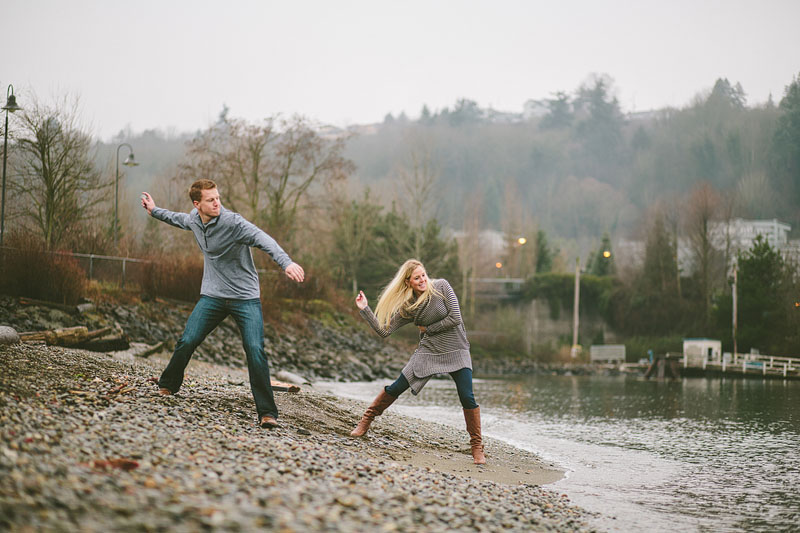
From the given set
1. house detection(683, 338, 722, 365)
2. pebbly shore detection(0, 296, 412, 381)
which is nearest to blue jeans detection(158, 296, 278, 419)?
pebbly shore detection(0, 296, 412, 381)

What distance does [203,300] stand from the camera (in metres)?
7.55

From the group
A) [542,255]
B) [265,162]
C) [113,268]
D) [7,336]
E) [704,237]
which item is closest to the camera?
[7,336]

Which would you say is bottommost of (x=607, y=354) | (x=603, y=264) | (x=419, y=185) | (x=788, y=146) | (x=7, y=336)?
(x=607, y=354)

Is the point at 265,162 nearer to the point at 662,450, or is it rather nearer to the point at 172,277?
the point at 172,277

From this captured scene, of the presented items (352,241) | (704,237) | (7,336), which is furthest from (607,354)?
(7,336)

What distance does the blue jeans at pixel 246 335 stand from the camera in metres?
7.42

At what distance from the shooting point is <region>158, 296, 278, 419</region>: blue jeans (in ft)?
24.3

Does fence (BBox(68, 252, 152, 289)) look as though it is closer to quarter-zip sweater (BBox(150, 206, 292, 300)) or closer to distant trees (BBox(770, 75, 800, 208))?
quarter-zip sweater (BBox(150, 206, 292, 300))

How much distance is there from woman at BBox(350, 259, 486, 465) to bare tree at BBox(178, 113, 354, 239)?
31.1 metres

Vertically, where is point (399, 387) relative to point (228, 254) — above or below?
below

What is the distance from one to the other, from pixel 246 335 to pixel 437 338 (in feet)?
6.77

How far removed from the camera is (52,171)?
2744 cm

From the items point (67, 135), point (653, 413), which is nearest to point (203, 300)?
point (653, 413)

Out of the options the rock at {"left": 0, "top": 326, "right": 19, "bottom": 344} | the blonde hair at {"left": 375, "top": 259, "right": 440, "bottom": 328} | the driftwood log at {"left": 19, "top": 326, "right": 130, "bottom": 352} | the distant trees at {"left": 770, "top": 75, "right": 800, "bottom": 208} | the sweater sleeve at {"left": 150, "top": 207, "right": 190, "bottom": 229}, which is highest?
the distant trees at {"left": 770, "top": 75, "right": 800, "bottom": 208}
